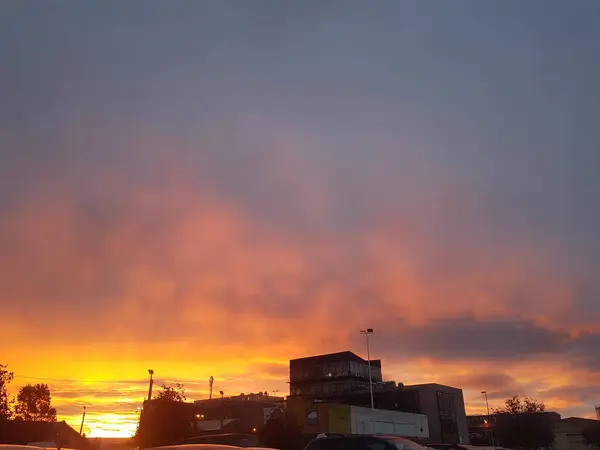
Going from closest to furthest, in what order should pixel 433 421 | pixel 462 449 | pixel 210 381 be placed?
pixel 462 449 → pixel 433 421 → pixel 210 381

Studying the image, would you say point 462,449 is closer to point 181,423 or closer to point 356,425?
point 181,423

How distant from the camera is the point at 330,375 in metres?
114

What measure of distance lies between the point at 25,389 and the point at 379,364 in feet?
243

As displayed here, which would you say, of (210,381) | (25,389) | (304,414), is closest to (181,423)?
(304,414)

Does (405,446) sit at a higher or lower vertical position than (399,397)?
lower

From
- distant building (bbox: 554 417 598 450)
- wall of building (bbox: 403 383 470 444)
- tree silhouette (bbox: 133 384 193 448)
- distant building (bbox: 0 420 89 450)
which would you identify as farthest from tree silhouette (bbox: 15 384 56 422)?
distant building (bbox: 554 417 598 450)

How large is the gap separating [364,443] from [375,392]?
98433 millimetres

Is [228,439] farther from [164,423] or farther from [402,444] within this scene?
[164,423]

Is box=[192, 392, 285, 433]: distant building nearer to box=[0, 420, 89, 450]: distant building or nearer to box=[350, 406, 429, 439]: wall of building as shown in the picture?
box=[350, 406, 429, 439]: wall of building

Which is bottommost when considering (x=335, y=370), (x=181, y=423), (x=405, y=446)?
(x=405, y=446)

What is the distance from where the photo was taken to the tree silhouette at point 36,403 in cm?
8806

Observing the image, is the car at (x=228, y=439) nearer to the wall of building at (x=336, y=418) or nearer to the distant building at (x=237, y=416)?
the wall of building at (x=336, y=418)

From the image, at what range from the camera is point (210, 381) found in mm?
110688

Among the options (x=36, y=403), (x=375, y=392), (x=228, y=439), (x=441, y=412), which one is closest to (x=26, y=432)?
(x=36, y=403)
